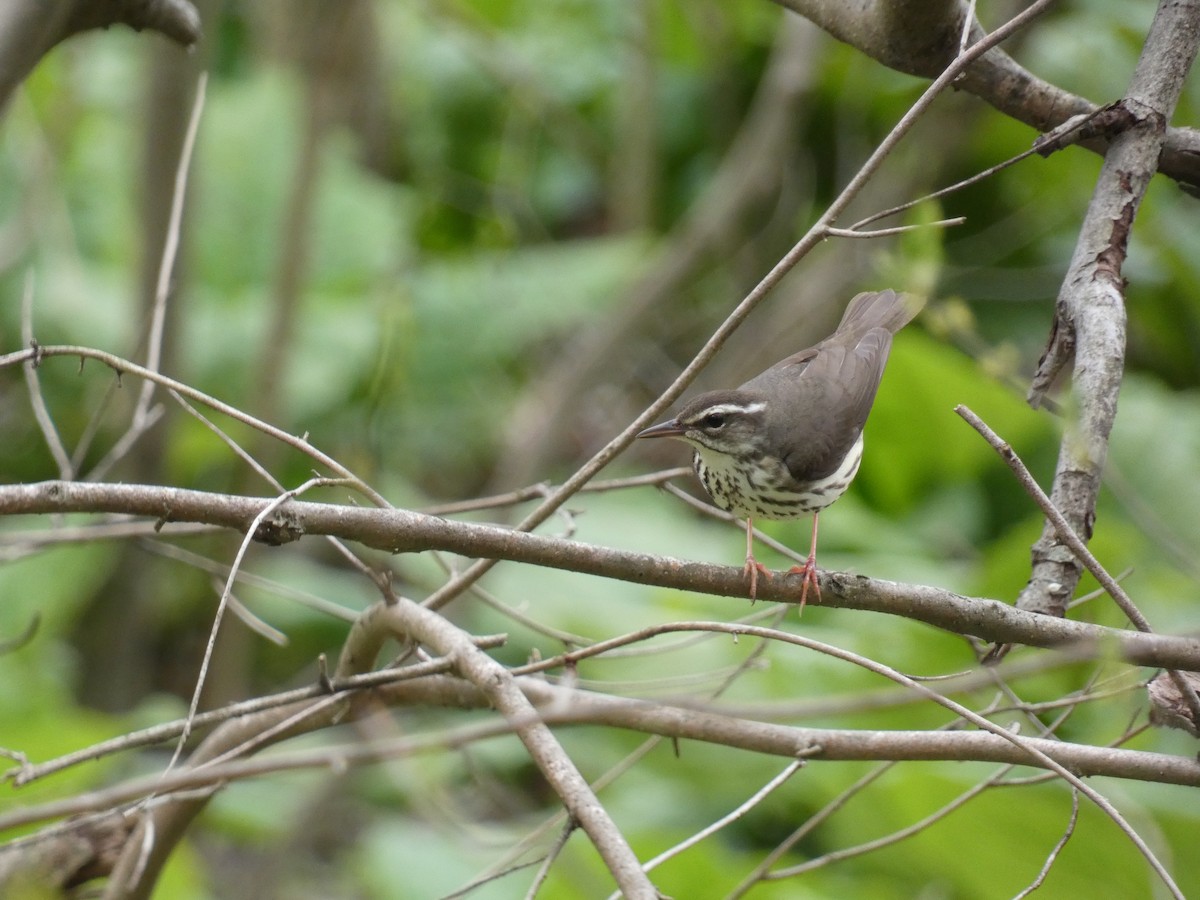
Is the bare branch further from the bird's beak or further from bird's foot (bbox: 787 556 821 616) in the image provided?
bird's foot (bbox: 787 556 821 616)

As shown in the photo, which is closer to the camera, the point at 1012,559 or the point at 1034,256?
the point at 1012,559

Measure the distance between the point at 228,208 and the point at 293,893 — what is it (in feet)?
12.1

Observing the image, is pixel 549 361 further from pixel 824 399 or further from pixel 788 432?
pixel 788 432

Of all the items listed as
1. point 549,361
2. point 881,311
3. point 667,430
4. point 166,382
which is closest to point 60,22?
point 166,382

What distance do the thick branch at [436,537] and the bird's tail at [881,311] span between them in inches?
66.1

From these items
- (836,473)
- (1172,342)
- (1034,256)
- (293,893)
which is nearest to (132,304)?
(293,893)

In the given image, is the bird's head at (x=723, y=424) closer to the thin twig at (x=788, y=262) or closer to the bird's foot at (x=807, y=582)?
the bird's foot at (x=807, y=582)

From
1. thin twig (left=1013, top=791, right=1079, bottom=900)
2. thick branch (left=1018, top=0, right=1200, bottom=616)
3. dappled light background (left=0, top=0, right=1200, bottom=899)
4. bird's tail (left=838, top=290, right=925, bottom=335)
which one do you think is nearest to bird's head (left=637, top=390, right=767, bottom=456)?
bird's tail (left=838, top=290, right=925, bottom=335)

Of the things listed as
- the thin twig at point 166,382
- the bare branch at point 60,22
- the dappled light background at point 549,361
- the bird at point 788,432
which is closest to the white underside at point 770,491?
the bird at point 788,432

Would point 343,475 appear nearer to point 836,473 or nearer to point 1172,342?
point 836,473

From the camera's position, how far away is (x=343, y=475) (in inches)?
77.9

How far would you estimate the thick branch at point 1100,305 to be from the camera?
183cm

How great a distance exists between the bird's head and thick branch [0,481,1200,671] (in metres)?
1.20

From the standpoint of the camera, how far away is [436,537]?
173cm
